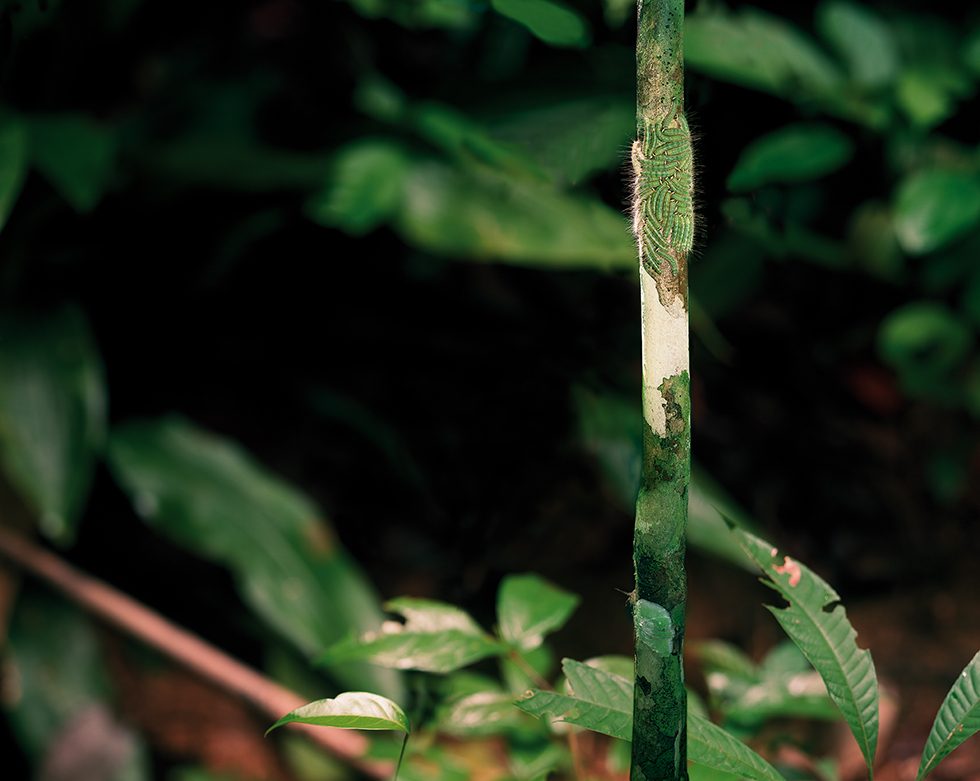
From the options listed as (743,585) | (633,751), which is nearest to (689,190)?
(633,751)

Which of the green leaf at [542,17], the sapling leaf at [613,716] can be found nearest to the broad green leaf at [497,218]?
the green leaf at [542,17]

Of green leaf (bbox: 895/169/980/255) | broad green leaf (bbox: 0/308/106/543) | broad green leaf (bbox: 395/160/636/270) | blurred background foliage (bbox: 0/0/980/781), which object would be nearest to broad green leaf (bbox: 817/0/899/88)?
blurred background foliage (bbox: 0/0/980/781)

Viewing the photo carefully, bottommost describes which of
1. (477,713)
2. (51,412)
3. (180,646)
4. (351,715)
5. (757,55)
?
(180,646)

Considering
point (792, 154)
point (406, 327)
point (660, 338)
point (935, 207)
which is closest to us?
point (660, 338)

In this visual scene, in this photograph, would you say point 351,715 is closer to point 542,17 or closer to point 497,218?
point 542,17

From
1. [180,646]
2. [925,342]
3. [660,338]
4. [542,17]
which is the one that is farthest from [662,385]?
[925,342]

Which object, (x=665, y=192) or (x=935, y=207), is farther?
(x=935, y=207)

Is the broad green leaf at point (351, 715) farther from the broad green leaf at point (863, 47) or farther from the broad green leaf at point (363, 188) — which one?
the broad green leaf at point (863, 47)

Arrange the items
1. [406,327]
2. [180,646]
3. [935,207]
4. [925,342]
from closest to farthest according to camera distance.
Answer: [935,207] < [180,646] < [925,342] < [406,327]

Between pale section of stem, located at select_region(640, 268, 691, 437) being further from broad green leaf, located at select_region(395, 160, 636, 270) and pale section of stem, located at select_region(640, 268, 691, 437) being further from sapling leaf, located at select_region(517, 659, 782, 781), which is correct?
broad green leaf, located at select_region(395, 160, 636, 270)
